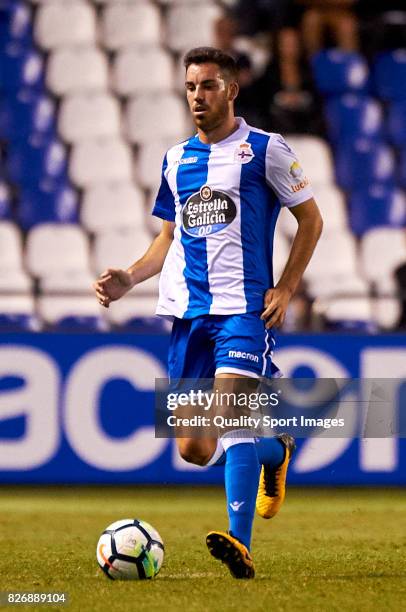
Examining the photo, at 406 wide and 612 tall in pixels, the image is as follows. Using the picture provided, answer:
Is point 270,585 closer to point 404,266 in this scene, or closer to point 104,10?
point 404,266

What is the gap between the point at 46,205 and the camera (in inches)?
440

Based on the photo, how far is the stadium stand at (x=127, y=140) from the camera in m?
10.8

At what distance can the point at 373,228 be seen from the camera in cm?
1155

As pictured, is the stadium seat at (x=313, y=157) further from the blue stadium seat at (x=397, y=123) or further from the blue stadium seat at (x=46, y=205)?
the blue stadium seat at (x=46, y=205)

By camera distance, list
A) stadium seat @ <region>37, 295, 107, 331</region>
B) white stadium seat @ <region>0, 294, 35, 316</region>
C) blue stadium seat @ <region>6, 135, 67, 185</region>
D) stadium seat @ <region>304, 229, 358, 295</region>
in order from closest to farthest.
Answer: white stadium seat @ <region>0, 294, 35, 316</region> < stadium seat @ <region>37, 295, 107, 331</region> < stadium seat @ <region>304, 229, 358, 295</region> < blue stadium seat @ <region>6, 135, 67, 185</region>

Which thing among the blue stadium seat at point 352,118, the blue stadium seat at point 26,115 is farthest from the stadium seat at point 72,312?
the blue stadium seat at point 352,118

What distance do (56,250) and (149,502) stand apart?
3.21m

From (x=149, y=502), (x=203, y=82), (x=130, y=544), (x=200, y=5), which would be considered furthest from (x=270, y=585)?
(x=200, y=5)

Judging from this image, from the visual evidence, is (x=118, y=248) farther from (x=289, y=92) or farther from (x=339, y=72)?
(x=339, y=72)

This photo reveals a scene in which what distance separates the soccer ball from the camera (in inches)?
187

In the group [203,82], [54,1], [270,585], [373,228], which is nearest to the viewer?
[270,585]

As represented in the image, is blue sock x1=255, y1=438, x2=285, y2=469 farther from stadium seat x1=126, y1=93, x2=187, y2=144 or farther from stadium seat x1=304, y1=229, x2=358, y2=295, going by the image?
stadium seat x1=126, y1=93, x2=187, y2=144

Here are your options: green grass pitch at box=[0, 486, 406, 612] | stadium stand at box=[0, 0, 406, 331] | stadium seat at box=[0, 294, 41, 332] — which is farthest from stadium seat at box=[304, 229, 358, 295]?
stadium seat at box=[0, 294, 41, 332]

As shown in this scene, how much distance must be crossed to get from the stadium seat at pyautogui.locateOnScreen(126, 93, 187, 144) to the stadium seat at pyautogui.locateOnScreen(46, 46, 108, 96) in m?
0.45
